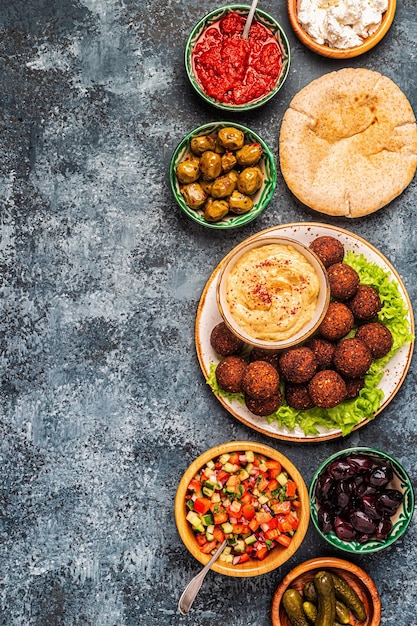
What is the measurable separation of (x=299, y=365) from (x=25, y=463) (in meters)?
2.03

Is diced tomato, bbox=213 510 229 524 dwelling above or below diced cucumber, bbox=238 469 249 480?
below

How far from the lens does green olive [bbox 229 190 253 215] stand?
4285 millimetres

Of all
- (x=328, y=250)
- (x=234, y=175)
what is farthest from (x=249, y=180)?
(x=328, y=250)

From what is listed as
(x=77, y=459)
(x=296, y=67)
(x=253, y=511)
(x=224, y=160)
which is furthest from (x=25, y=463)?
(x=296, y=67)

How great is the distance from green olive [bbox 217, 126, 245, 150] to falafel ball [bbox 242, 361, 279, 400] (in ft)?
4.72

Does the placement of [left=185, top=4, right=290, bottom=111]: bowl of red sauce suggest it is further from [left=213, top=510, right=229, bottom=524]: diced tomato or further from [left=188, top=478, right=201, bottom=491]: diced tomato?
[left=213, top=510, right=229, bottom=524]: diced tomato

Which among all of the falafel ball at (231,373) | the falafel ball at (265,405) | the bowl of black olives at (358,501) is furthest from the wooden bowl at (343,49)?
the bowl of black olives at (358,501)

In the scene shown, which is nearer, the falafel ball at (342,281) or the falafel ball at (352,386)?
the falafel ball at (342,281)

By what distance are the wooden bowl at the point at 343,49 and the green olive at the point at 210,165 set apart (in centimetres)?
107

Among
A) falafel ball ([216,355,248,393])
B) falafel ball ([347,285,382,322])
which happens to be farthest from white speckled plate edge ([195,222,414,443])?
falafel ball ([347,285,382,322])

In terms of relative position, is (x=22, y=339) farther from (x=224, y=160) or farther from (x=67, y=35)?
(x=67, y=35)

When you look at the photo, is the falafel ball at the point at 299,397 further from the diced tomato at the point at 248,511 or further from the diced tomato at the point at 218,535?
the diced tomato at the point at 218,535

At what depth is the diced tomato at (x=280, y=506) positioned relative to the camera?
4.14m

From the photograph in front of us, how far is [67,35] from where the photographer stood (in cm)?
461
